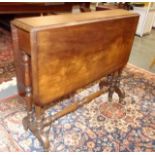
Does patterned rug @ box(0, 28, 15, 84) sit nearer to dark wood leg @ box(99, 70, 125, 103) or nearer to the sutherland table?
the sutherland table

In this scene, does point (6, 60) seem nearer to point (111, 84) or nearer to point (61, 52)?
point (111, 84)

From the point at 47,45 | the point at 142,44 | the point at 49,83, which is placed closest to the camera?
the point at 47,45

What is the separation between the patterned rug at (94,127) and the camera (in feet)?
4.92

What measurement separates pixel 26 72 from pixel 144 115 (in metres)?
1.24

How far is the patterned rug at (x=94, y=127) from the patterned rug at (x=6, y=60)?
0.49 meters

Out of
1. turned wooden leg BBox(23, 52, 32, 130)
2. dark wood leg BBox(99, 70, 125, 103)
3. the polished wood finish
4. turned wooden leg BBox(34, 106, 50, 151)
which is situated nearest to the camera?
turned wooden leg BBox(23, 52, 32, 130)

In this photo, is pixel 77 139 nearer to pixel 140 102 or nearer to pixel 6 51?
pixel 140 102

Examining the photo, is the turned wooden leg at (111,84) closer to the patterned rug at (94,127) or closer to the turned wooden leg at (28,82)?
the patterned rug at (94,127)

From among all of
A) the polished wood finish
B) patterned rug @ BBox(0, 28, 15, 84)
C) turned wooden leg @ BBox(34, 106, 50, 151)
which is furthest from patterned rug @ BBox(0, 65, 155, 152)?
the polished wood finish

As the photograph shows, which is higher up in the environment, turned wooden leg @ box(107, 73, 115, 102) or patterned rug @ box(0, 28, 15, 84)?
turned wooden leg @ box(107, 73, 115, 102)

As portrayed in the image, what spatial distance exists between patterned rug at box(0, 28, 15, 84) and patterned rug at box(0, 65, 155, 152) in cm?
49

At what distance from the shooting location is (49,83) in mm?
1208

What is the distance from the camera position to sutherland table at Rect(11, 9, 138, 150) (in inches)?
41.8

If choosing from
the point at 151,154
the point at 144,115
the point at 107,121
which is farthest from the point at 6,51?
the point at 151,154
